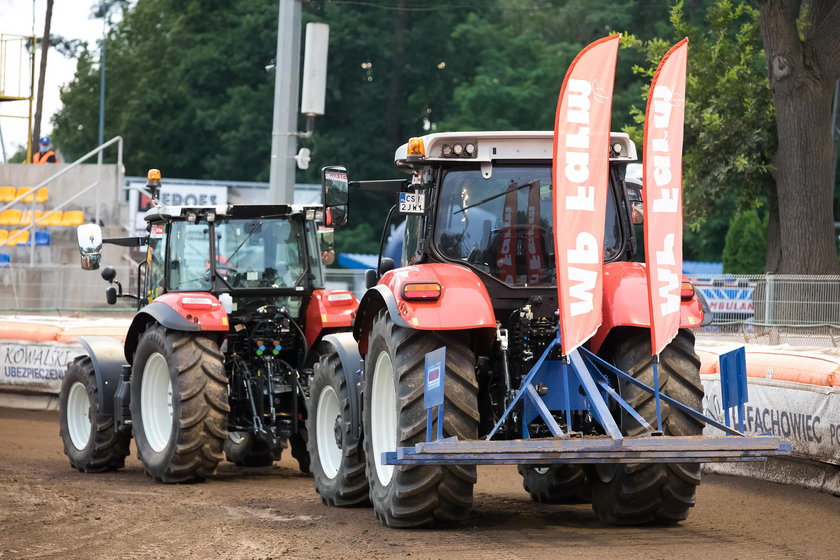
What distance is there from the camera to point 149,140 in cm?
6072

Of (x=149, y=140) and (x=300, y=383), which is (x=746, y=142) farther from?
(x=149, y=140)

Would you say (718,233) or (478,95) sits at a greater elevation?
(478,95)

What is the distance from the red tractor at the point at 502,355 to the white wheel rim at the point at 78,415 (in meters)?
5.27

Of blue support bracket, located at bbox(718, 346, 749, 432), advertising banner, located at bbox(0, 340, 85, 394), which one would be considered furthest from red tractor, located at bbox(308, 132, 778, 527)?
advertising banner, located at bbox(0, 340, 85, 394)

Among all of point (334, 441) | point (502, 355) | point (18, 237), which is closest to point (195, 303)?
point (334, 441)

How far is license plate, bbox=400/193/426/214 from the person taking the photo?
9.13 meters

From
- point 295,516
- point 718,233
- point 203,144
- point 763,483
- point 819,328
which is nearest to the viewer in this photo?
point 295,516

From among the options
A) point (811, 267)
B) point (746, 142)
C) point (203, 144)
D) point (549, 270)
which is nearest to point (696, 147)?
point (746, 142)

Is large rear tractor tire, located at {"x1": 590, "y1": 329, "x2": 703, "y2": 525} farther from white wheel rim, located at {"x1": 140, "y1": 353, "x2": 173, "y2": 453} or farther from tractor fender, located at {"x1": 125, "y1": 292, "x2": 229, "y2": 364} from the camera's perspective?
white wheel rim, located at {"x1": 140, "y1": 353, "x2": 173, "y2": 453}

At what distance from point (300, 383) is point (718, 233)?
4203 cm

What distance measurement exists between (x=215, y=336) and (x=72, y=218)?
21.2 m

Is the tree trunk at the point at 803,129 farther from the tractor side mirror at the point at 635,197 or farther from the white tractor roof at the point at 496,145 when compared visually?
the white tractor roof at the point at 496,145

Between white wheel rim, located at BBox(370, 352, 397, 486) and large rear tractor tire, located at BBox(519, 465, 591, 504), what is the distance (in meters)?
1.41

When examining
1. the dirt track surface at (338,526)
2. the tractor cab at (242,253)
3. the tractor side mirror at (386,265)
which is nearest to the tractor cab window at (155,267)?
the tractor cab at (242,253)
